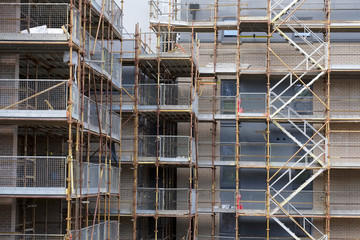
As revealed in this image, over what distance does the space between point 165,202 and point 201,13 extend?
8364 millimetres

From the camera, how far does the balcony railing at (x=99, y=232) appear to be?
2301 cm

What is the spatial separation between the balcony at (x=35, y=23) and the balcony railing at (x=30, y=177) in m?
3.45

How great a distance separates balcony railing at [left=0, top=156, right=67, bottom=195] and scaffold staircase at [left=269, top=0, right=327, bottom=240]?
983 cm

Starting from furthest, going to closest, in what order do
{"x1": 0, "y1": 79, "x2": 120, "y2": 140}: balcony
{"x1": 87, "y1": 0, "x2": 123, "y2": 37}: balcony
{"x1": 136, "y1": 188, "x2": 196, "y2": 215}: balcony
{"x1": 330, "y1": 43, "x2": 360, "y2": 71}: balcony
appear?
{"x1": 330, "y1": 43, "x2": 360, "y2": 71}: balcony, {"x1": 136, "y1": 188, "x2": 196, "y2": 215}: balcony, {"x1": 87, "y1": 0, "x2": 123, "y2": 37}: balcony, {"x1": 0, "y1": 79, "x2": 120, "y2": 140}: balcony

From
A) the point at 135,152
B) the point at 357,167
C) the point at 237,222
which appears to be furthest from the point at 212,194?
the point at 357,167

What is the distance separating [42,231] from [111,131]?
14.0 feet

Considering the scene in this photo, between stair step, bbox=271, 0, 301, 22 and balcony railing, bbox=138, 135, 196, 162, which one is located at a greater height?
stair step, bbox=271, 0, 301, 22

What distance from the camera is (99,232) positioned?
25.5 metres

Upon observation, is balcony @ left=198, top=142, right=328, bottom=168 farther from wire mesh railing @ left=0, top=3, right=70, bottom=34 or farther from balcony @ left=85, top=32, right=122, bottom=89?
wire mesh railing @ left=0, top=3, right=70, bottom=34

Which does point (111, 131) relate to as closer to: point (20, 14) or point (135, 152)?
point (135, 152)

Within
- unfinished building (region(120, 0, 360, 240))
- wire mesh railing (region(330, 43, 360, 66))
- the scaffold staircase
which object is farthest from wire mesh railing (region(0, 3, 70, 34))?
wire mesh railing (region(330, 43, 360, 66))

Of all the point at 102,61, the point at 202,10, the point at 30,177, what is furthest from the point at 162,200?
the point at 202,10

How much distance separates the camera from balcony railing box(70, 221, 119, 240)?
23.0m

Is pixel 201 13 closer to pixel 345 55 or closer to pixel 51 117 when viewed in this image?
pixel 345 55
